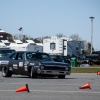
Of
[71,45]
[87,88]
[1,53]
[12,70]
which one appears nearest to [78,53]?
[71,45]

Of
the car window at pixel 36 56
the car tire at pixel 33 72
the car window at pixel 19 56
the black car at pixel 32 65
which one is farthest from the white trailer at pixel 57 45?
the car tire at pixel 33 72

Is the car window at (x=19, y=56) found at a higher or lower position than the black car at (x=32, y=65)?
higher

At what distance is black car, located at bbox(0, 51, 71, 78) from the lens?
20562 mm

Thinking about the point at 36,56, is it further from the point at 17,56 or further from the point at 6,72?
the point at 6,72

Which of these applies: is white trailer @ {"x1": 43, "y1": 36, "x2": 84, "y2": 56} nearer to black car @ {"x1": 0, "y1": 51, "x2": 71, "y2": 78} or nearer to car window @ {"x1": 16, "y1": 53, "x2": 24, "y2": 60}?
black car @ {"x1": 0, "y1": 51, "x2": 71, "y2": 78}

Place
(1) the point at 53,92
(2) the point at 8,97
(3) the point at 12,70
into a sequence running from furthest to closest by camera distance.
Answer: (3) the point at 12,70, (1) the point at 53,92, (2) the point at 8,97

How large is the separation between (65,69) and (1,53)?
21.3 meters

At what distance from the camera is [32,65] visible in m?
20.8

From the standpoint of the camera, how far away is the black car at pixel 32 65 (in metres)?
20.6

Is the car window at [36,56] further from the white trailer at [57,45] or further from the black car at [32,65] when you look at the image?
the white trailer at [57,45]

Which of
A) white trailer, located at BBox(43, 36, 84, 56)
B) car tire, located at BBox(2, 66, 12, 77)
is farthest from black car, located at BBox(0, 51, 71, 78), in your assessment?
white trailer, located at BBox(43, 36, 84, 56)

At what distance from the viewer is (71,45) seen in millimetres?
61031

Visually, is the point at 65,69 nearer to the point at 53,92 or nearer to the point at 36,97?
the point at 53,92

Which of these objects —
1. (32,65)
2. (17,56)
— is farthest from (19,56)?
(32,65)
